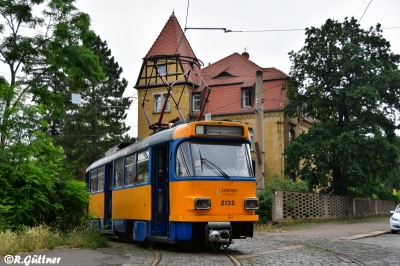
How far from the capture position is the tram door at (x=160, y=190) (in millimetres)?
13859

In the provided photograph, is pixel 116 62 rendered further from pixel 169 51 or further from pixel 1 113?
pixel 1 113

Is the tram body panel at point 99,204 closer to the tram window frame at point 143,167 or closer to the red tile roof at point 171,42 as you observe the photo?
the tram window frame at point 143,167

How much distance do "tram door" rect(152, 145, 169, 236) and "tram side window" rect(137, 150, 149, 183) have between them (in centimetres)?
39

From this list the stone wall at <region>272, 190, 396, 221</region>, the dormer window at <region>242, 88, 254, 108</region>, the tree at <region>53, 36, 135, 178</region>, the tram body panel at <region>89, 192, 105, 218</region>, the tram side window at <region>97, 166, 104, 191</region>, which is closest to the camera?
the tram body panel at <region>89, 192, 105, 218</region>

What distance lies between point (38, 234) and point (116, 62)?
43.6 m

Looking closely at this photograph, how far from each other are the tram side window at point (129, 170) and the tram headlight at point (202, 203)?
358 cm

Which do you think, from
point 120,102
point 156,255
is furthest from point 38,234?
point 120,102

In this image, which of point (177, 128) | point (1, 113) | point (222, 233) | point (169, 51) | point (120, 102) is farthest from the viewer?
point (120, 102)

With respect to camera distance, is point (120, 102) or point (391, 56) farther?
point (120, 102)

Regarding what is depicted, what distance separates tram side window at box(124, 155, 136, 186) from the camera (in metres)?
16.1

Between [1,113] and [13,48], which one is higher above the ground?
[13,48]

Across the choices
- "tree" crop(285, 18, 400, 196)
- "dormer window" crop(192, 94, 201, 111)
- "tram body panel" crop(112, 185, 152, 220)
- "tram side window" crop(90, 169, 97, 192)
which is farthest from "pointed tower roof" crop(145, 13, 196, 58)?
"tram body panel" crop(112, 185, 152, 220)

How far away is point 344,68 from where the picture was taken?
36344 millimetres

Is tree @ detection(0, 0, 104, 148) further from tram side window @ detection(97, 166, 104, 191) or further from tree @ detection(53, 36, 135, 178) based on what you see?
Result: tree @ detection(53, 36, 135, 178)
